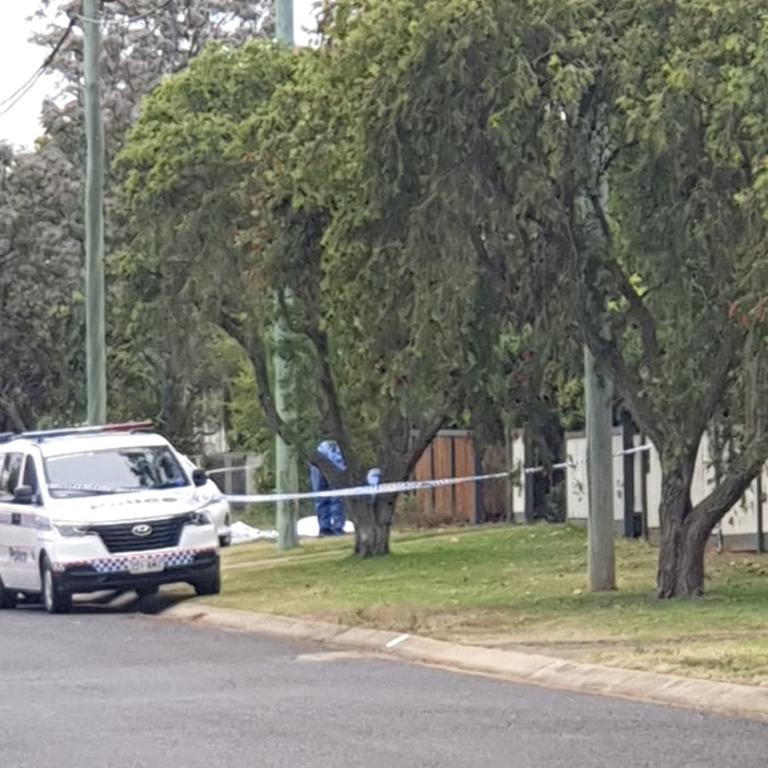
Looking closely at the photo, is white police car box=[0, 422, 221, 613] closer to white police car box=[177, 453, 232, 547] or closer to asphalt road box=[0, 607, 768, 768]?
white police car box=[177, 453, 232, 547]

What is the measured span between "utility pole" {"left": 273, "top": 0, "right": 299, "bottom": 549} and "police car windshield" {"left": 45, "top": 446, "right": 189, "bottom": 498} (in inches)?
117

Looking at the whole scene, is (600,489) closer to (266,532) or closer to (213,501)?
(213,501)

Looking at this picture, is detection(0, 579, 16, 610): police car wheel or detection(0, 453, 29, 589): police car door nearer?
detection(0, 453, 29, 589): police car door

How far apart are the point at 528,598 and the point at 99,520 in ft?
16.0

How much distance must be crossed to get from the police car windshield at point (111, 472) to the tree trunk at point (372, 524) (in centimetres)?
361

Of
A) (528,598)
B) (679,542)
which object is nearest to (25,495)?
(528,598)

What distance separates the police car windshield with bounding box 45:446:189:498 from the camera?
21.7 meters

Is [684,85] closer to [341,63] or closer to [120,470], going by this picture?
[341,63]

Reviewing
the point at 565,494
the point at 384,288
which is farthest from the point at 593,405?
the point at 565,494

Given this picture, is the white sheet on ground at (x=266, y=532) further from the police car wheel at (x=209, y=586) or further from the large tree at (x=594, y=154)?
the large tree at (x=594, y=154)

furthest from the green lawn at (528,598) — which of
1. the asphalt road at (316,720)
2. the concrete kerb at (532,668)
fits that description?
the asphalt road at (316,720)

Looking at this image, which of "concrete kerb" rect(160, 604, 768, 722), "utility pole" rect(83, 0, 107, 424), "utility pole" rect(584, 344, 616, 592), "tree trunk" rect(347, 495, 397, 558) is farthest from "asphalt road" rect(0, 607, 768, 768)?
"utility pole" rect(83, 0, 107, 424)

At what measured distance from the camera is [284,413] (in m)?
26.7

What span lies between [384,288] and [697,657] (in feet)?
17.9
